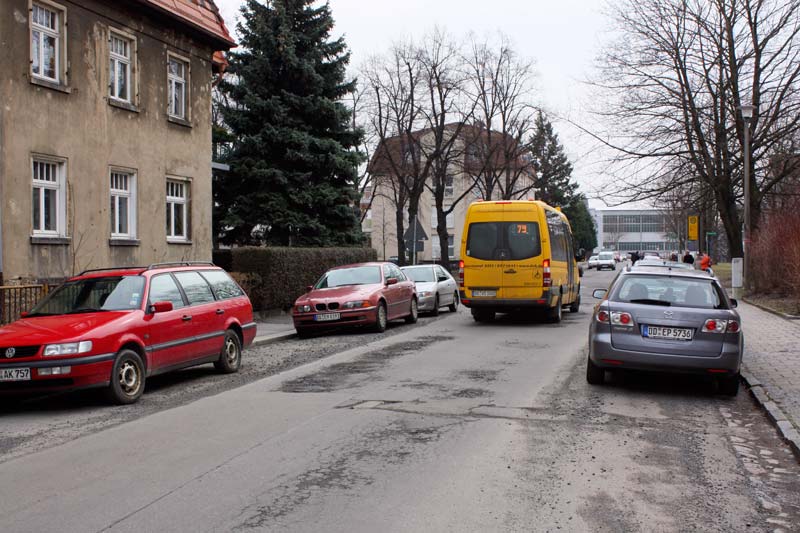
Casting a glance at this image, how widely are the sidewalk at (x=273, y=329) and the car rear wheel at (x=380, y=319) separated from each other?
5.99ft

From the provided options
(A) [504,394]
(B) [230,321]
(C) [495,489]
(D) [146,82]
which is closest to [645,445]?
(C) [495,489]

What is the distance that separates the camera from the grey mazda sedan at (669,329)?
9.26 metres

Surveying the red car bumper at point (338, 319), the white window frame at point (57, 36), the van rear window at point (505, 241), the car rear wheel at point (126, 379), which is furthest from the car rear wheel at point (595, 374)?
the white window frame at point (57, 36)

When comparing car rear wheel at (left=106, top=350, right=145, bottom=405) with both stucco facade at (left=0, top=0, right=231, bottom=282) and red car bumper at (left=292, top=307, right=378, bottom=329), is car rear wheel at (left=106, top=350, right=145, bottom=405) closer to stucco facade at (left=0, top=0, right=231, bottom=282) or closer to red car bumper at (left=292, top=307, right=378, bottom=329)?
red car bumper at (left=292, top=307, right=378, bottom=329)

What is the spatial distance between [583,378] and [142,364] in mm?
5503

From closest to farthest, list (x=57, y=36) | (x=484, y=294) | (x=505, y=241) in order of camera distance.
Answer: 1. (x=57, y=36)
2. (x=505, y=241)
3. (x=484, y=294)

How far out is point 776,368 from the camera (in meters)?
11.4

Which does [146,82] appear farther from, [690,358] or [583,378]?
[690,358]

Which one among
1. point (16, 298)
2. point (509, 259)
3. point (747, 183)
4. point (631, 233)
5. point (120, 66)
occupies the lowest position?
point (16, 298)

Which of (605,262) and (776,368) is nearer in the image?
(776,368)

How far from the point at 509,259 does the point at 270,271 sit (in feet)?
20.5

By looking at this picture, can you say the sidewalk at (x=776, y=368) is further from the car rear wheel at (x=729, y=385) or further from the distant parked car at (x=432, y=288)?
the distant parked car at (x=432, y=288)

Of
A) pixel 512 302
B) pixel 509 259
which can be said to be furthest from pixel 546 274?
pixel 512 302

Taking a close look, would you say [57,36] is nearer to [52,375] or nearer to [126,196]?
[126,196]
